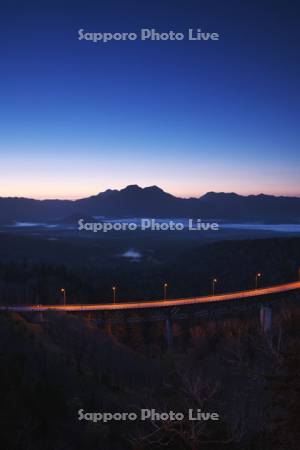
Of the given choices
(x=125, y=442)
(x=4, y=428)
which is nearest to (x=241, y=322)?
(x=125, y=442)

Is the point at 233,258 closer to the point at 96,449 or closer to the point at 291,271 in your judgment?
the point at 291,271

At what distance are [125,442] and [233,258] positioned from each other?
379ft

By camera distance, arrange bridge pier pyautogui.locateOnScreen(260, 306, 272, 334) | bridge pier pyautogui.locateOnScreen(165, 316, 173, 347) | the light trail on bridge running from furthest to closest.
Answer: bridge pier pyautogui.locateOnScreen(165, 316, 173, 347) < bridge pier pyautogui.locateOnScreen(260, 306, 272, 334) < the light trail on bridge

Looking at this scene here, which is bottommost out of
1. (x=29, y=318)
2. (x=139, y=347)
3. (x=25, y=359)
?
(x=139, y=347)

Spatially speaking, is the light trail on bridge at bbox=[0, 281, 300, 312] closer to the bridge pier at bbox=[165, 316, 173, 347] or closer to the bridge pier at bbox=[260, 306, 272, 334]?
the bridge pier at bbox=[165, 316, 173, 347]

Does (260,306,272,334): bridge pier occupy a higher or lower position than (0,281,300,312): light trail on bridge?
lower

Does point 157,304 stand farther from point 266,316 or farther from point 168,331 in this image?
point 266,316

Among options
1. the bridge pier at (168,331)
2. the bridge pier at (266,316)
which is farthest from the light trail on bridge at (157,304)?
the bridge pier at (266,316)

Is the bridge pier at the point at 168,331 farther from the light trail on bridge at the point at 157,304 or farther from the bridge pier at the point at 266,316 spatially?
the bridge pier at the point at 266,316

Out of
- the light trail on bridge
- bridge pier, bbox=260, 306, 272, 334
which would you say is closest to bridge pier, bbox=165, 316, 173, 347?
the light trail on bridge

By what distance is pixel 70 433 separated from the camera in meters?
18.2

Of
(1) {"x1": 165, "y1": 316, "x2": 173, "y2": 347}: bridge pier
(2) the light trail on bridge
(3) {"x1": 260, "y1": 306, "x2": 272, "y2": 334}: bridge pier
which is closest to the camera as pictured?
(2) the light trail on bridge

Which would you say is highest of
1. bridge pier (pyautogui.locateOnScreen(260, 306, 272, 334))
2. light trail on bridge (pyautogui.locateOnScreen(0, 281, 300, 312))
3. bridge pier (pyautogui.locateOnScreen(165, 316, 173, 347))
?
light trail on bridge (pyautogui.locateOnScreen(0, 281, 300, 312))

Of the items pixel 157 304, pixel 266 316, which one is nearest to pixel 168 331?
pixel 157 304
